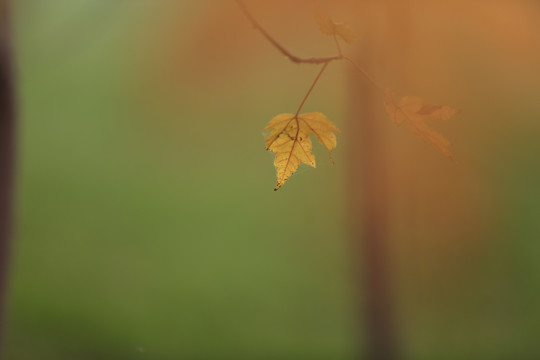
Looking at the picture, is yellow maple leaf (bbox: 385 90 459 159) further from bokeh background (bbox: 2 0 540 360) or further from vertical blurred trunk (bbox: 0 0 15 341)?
bokeh background (bbox: 2 0 540 360)

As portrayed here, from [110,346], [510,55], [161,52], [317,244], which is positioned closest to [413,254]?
[317,244]

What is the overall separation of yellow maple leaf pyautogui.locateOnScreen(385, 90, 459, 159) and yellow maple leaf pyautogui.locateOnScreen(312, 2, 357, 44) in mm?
117

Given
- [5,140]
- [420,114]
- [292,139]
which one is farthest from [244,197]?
[420,114]

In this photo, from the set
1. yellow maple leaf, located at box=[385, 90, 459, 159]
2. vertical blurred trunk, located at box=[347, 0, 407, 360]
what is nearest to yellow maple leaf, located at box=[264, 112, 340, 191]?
yellow maple leaf, located at box=[385, 90, 459, 159]

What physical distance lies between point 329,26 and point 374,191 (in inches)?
88.6

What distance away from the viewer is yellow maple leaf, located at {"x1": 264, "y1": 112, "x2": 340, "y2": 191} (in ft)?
2.01

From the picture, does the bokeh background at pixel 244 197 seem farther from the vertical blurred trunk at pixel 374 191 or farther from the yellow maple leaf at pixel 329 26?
the yellow maple leaf at pixel 329 26

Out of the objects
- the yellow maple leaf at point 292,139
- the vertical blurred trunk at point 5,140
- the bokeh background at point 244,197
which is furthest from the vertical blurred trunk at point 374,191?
the yellow maple leaf at point 292,139

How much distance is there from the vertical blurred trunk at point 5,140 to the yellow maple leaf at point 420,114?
978 millimetres

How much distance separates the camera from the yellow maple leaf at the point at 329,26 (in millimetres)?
563

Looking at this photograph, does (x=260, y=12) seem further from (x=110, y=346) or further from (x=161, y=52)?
(x=110, y=346)

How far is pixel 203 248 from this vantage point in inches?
182

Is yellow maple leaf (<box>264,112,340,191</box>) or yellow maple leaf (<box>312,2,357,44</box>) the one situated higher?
yellow maple leaf (<box>312,2,357,44</box>)

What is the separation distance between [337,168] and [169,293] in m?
2.23
